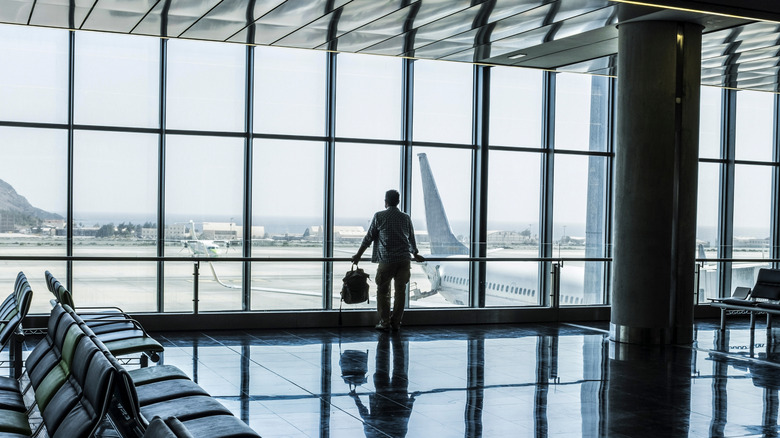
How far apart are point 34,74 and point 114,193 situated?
185 centimetres

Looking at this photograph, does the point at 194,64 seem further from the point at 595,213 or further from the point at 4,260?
the point at 595,213

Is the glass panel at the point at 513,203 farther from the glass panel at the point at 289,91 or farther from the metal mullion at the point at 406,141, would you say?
the glass panel at the point at 289,91

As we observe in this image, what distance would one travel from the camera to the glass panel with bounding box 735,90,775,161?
50.1 feet

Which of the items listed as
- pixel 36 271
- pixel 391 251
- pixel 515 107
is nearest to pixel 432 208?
pixel 515 107

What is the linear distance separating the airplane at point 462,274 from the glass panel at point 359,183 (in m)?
0.54

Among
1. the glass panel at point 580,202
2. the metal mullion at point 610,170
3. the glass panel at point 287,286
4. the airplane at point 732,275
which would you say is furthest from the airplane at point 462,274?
the airplane at point 732,275

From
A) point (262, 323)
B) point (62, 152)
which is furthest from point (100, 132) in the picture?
point (262, 323)

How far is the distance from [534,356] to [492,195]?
16.1 feet

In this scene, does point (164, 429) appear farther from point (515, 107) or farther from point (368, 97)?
point (515, 107)

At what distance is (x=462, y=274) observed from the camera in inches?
466

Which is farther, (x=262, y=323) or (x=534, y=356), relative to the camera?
(x=262, y=323)

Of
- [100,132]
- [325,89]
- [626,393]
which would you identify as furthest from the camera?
[325,89]

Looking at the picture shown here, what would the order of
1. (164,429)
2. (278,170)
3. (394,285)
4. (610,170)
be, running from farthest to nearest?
(610,170), (278,170), (394,285), (164,429)

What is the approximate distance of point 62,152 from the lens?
11125 mm
